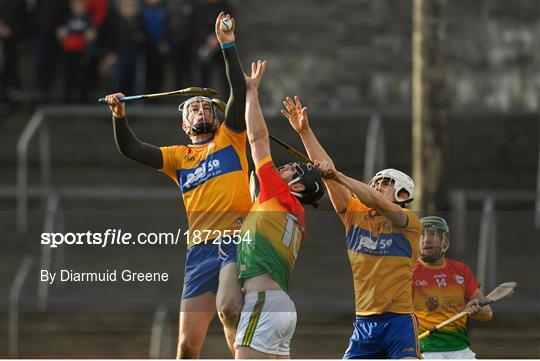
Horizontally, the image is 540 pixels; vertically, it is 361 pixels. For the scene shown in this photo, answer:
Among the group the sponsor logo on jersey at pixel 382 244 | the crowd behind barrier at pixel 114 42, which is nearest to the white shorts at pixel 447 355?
the sponsor logo on jersey at pixel 382 244

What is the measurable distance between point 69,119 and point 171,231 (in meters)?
6.21

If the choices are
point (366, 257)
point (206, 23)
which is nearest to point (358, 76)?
point (206, 23)

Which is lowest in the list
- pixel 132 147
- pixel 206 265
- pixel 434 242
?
pixel 206 265

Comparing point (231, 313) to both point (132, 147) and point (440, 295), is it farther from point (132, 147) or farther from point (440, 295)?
point (440, 295)

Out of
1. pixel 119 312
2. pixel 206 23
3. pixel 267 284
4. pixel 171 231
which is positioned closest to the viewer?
pixel 267 284

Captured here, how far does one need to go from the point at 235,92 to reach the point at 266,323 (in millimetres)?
1471

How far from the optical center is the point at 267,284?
11008mm

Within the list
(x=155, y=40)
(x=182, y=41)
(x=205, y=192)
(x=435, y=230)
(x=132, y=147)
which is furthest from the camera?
(x=155, y=40)

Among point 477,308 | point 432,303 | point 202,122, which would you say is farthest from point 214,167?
point 477,308

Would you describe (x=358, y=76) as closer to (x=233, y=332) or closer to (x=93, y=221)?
(x=93, y=221)

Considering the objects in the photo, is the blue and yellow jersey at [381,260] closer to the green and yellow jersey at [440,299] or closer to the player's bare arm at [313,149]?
the player's bare arm at [313,149]

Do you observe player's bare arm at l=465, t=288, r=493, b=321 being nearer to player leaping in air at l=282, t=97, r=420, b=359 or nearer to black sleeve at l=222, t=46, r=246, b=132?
player leaping in air at l=282, t=97, r=420, b=359

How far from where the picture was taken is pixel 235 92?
11.2m

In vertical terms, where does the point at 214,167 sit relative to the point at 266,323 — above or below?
above
